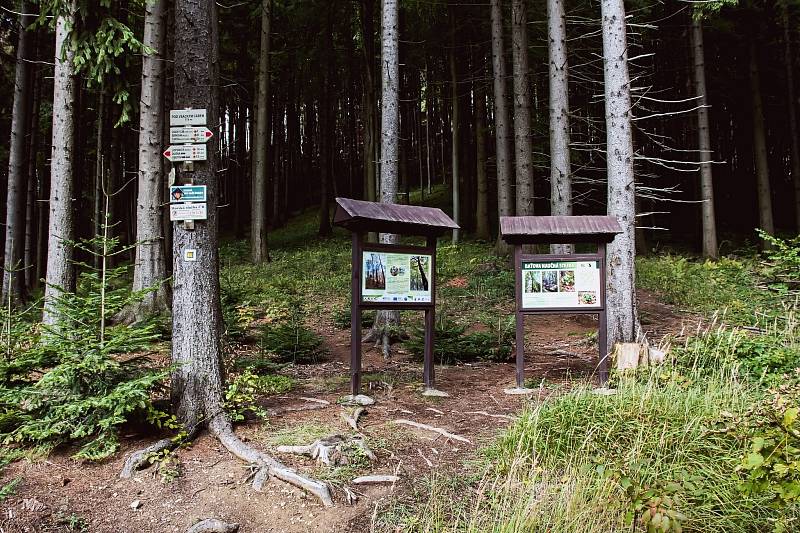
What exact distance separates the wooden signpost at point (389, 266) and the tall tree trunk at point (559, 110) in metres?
5.48

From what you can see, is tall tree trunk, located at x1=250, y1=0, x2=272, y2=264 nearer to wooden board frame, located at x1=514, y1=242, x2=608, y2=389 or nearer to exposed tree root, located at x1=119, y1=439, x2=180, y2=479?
wooden board frame, located at x1=514, y1=242, x2=608, y2=389

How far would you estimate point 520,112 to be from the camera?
1412 centimetres

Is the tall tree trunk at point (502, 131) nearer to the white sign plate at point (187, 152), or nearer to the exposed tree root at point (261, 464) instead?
the white sign plate at point (187, 152)

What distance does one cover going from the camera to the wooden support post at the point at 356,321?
21.1 feet

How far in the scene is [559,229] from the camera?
24.0 feet

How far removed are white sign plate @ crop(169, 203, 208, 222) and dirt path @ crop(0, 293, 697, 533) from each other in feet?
6.66

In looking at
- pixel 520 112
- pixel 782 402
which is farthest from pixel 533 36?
pixel 782 402

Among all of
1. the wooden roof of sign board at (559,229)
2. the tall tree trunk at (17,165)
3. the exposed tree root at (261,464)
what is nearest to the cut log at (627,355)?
the wooden roof of sign board at (559,229)

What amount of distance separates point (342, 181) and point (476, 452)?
37197 millimetres

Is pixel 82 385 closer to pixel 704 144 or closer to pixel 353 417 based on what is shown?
pixel 353 417

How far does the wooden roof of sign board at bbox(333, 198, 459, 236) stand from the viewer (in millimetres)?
6398

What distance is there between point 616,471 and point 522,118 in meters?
11.9

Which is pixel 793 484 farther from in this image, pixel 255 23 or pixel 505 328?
pixel 255 23

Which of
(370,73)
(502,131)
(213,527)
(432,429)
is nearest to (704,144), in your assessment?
(502,131)
